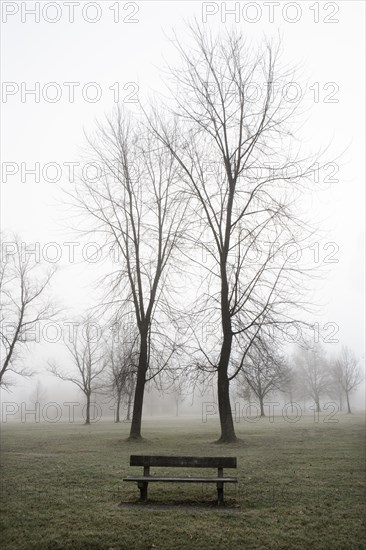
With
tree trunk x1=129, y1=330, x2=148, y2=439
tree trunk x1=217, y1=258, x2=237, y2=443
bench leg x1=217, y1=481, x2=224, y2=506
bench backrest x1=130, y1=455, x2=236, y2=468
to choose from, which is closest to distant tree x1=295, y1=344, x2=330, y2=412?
tree trunk x1=129, y1=330, x2=148, y2=439

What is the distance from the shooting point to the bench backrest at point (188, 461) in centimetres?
809

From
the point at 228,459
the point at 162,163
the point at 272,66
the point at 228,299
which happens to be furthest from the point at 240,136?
the point at 228,459

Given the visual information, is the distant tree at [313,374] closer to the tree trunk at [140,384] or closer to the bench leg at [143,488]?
Answer: the tree trunk at [140,384]

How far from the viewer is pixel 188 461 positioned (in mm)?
8180

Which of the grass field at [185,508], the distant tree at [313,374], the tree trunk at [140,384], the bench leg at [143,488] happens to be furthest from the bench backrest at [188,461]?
the distant tree at [313,374]

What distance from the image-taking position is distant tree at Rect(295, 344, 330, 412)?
63156mm

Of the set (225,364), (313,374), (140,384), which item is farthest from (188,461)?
(313,374)

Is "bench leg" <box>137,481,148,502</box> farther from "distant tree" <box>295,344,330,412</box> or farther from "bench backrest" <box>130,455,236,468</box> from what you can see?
"distant tree" <box>295,344,330,412</box>

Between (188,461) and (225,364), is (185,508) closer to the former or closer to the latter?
(188,461)

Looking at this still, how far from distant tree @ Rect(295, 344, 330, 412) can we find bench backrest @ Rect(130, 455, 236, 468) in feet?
189

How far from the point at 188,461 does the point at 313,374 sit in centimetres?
6334

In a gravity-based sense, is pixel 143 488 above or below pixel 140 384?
below

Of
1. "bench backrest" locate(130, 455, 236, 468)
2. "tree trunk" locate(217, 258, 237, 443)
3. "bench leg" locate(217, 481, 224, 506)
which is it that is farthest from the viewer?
"tree trunk" locate(217, 258, 237, 443)

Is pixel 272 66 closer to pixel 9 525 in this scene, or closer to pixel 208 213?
pixel 208 213
